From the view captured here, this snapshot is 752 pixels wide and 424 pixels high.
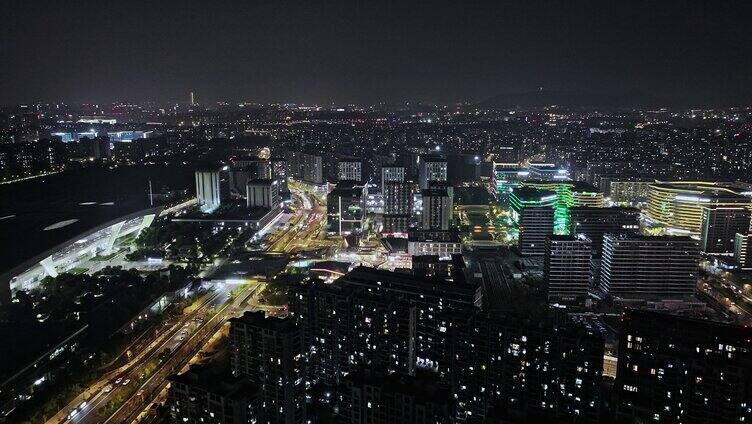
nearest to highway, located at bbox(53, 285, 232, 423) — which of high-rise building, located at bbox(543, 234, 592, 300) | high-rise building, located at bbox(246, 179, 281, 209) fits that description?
high-rise building, located at bbox(543, 234, 592, 300)

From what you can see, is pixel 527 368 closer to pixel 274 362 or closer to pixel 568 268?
pixel 274 362

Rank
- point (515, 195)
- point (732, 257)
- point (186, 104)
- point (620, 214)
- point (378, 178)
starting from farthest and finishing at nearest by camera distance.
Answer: point (186, 104)
point (378, 178)
point (515, 195)
point (620, 214)
point (732, 257)

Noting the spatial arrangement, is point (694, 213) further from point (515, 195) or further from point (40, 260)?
point (40, 260)

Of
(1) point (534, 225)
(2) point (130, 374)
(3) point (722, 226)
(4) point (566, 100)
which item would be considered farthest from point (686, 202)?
(4) point (566, 100)

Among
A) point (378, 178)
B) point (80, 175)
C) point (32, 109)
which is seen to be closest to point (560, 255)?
point (378, 178)

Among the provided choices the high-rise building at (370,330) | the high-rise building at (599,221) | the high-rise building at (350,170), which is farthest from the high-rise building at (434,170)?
the high-rise building at (370,330)

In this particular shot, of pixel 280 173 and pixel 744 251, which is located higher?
pixel 280 173
